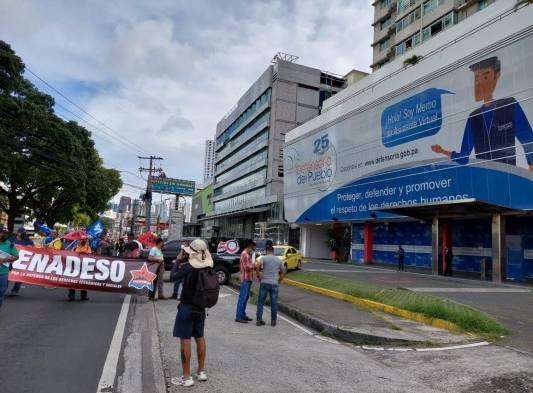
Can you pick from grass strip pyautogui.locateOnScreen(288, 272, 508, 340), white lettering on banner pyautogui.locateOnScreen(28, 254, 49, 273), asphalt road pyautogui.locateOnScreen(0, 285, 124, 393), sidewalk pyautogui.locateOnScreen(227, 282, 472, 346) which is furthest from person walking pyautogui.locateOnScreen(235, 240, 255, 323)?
white lettering on banner pyautogui.locateOnScreen(28, 254, 49, 273)

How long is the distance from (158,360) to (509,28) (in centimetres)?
2613

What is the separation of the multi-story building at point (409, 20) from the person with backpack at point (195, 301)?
125ft

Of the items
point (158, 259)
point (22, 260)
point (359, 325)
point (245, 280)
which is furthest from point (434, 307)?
point (22, 260)

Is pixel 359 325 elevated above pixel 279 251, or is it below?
below

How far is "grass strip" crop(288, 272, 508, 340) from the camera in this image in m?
9.29

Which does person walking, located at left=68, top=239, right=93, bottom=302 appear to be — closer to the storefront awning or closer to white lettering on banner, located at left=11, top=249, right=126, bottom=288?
white lettering on banner, located at left=11, top=249, right=126, bottom=288

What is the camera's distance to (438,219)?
28.5 m

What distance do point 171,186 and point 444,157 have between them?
3479 cm

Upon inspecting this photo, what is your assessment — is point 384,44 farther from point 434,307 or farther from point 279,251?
point 434,307

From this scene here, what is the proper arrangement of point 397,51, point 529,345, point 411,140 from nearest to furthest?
point 529,345 → point 411,140 → point 397,51

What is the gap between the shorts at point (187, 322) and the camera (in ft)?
18.2

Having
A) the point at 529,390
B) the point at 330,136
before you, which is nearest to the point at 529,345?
the point at 529,390

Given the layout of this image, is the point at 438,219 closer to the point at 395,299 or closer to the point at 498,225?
the point at 498,225

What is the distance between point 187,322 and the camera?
5.56m
